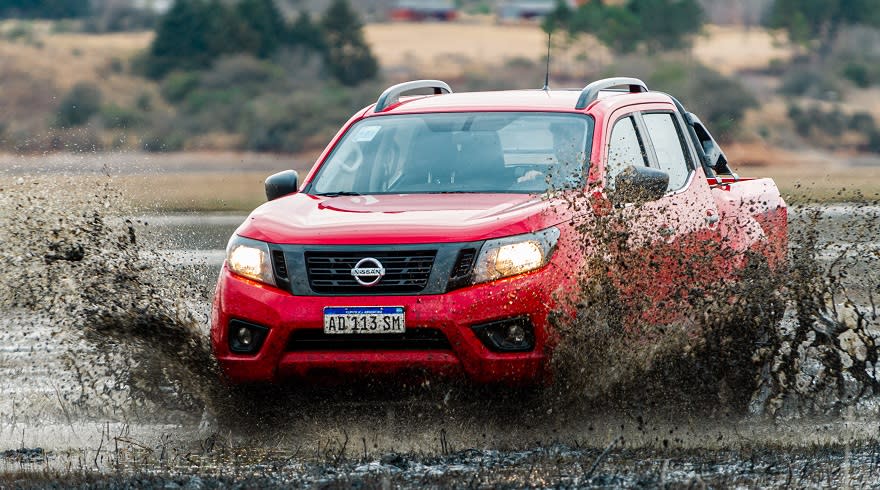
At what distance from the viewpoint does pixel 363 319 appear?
7.29 m

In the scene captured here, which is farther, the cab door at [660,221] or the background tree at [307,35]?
the background tree at [307,35]

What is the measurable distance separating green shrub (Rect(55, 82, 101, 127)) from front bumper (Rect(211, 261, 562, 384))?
46.6m

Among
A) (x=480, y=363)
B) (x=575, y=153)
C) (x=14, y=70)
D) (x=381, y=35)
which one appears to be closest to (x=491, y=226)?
(x=480, y=363)

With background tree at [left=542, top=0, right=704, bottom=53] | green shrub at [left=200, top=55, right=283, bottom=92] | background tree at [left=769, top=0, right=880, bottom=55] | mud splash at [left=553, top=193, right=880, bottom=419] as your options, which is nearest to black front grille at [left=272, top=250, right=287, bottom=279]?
mud splash at [left=553, top=193, right=880, bottom=419]

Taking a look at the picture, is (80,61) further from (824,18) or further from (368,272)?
(368,272)

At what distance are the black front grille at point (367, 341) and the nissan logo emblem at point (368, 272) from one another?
24 cm

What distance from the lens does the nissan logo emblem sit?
7359 mm

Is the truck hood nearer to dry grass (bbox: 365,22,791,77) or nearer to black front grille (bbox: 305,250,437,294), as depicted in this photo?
black front grille (bbox: 305,250,437,294)

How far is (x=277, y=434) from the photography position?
25.7ft

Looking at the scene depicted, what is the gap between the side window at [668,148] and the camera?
9.32 meters

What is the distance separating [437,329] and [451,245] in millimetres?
383

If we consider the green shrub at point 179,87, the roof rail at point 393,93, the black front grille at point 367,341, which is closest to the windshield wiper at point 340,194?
the roof rail at point 393,93

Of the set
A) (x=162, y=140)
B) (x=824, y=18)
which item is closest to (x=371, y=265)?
(x=162, y=140)

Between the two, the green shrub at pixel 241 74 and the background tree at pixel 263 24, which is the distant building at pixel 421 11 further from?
the green shrub at pixel 241 74
